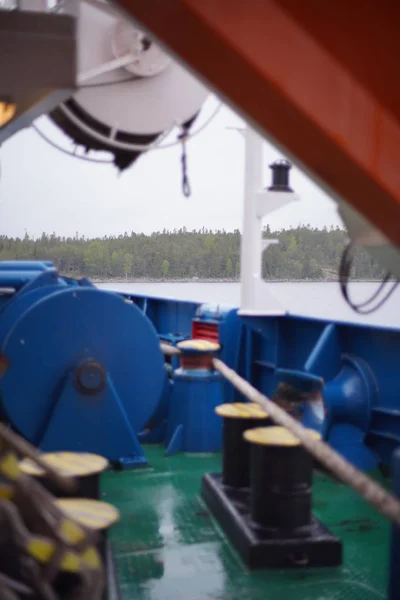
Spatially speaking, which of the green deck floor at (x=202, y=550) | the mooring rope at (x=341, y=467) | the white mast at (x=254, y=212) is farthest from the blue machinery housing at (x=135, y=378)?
the white mast at (x=254, y=212)

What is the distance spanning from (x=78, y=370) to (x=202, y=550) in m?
1.38

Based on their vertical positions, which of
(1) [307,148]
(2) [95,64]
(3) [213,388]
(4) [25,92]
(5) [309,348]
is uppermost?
(2) [95,64]

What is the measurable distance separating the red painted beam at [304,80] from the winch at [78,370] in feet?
9.84

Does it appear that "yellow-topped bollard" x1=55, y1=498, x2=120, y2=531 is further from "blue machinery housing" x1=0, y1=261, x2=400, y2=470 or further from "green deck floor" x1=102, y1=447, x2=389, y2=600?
"blue machinery housing" x1=0, y1=261, x2=400, y2=470

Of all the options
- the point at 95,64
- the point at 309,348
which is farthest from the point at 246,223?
the point at 95,64

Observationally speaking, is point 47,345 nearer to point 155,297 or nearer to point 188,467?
point 188,467

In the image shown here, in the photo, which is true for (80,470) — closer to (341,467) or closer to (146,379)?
(341,467)

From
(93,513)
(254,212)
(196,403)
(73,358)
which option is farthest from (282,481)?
(254,212)

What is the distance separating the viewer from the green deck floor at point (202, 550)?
9.94 feet

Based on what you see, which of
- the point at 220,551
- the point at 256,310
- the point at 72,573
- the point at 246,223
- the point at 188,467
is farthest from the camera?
the point at 246,223

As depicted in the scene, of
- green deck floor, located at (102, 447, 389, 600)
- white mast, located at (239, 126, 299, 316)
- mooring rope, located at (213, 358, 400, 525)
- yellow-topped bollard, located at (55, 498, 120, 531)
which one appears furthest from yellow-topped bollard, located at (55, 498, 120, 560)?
white mast, located at (239, 126, 299, 316)

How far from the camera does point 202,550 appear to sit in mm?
3477

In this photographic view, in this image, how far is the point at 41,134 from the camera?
212cm

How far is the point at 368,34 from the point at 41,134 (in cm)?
113
